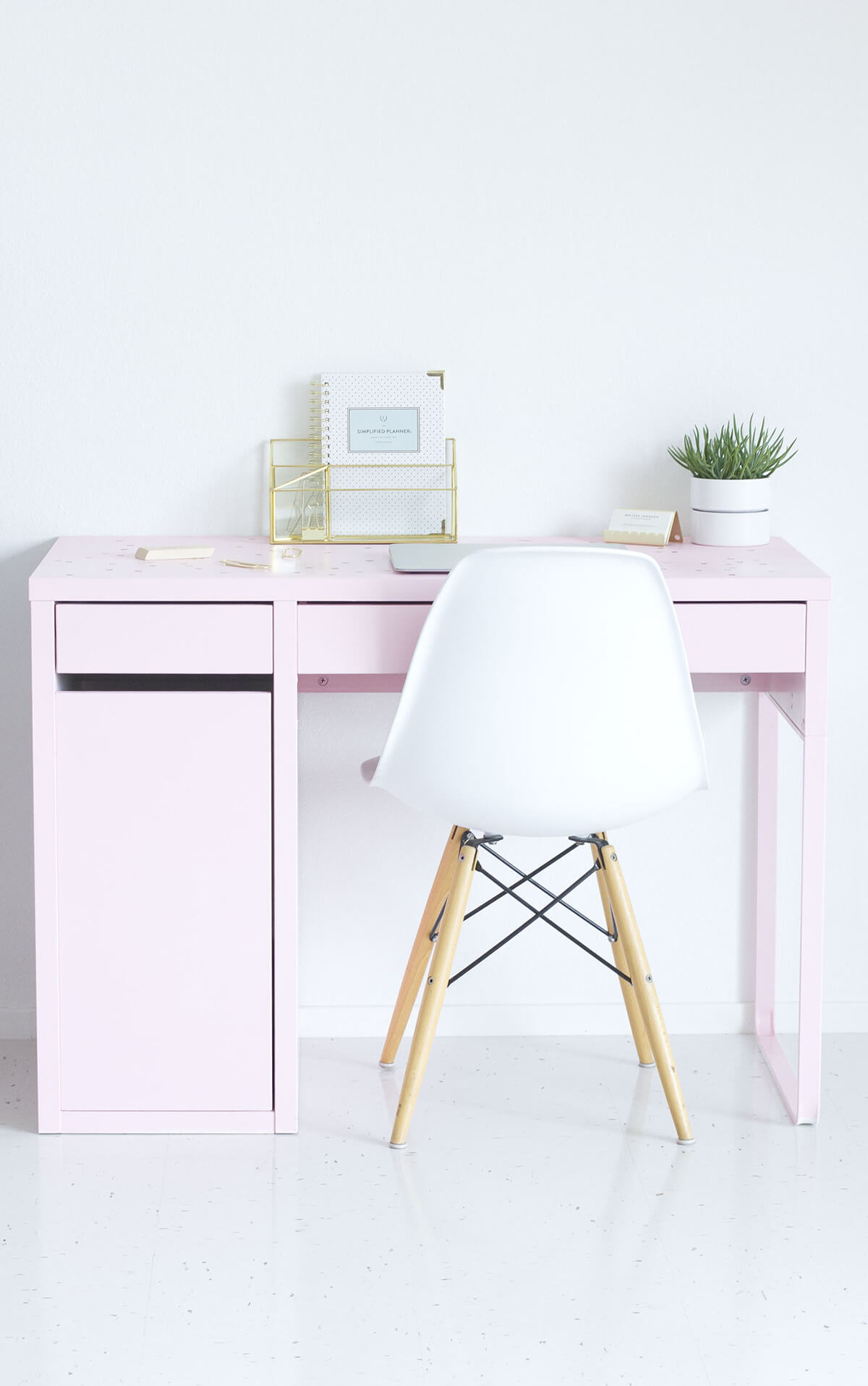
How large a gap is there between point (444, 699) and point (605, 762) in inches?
9.1

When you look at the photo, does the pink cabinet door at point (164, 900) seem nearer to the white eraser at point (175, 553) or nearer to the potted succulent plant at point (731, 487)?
the white eraser at point (175, 553)

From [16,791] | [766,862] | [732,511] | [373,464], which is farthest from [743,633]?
[16,791]

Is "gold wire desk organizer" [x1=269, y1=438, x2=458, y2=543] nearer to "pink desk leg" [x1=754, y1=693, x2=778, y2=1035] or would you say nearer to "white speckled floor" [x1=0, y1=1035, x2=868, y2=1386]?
"pink desk leg" [x1=754, y1=693, x2=778, y2=1035]

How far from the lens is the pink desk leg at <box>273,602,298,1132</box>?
7.14ft

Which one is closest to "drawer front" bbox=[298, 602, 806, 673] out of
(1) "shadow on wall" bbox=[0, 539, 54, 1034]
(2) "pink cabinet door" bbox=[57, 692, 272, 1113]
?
(2) "pink cabinet door" bbox=[57, 692, 272, 1113]

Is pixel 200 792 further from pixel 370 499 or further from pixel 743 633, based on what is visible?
pixel 743 633

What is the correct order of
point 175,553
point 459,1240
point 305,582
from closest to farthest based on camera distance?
1. point 459,1240
2. point 305,582
3. point 175,553

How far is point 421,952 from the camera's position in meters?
2.39

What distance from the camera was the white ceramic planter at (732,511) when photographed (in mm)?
2406

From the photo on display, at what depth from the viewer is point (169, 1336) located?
1.79 m

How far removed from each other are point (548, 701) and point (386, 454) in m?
0.67

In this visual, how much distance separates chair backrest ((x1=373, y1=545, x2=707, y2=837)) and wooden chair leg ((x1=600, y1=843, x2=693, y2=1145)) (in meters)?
0.16

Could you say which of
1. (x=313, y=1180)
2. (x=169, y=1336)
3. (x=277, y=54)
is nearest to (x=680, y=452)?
(x=277, y=54)

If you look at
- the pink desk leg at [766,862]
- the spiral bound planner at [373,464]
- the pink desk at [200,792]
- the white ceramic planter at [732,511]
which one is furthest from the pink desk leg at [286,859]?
the pink desk leg at [766,862]
